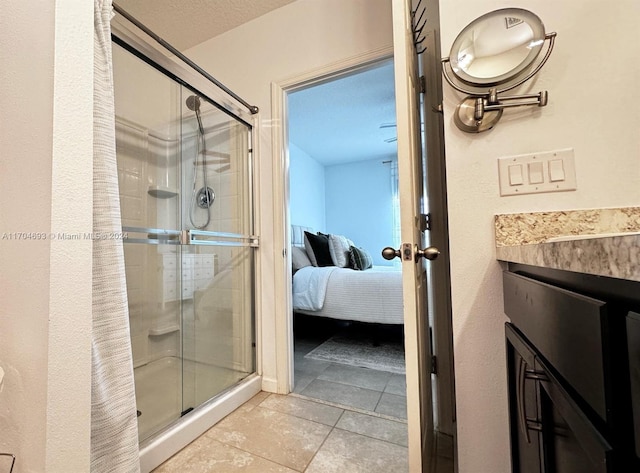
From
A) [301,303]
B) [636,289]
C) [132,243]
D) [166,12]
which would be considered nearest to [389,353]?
[301,303]

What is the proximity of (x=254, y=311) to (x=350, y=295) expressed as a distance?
3.12 ft

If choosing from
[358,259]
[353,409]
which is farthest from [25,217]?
[358,259]

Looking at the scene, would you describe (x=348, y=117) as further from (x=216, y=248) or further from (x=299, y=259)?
(x=216, y=248)

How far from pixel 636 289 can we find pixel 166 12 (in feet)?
8.80

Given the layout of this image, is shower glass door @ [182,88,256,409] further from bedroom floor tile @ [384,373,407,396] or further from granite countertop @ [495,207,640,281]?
granite countertop @ [495,207,640,281]

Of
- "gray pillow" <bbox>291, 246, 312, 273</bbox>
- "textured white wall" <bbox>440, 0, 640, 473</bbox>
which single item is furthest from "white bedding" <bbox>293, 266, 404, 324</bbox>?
"textured white wall" <bbox>440, 0, 640, 473</bbox>

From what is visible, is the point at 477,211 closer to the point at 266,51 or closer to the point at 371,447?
the point at 371,447

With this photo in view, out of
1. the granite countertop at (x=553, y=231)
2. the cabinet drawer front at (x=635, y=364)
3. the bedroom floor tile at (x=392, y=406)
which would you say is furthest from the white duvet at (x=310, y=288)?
the cabinet drawer front at (x=635, y=364)

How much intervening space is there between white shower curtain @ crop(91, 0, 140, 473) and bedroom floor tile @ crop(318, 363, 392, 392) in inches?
51.2

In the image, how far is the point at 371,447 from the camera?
4.15 feet

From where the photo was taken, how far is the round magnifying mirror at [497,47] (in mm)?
834

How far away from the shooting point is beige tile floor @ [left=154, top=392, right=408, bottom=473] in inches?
45.4

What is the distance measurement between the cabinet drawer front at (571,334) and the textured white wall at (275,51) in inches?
59.2

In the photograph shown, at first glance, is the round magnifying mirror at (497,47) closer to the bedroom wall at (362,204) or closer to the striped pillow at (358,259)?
the striped pillow at (358,259)
